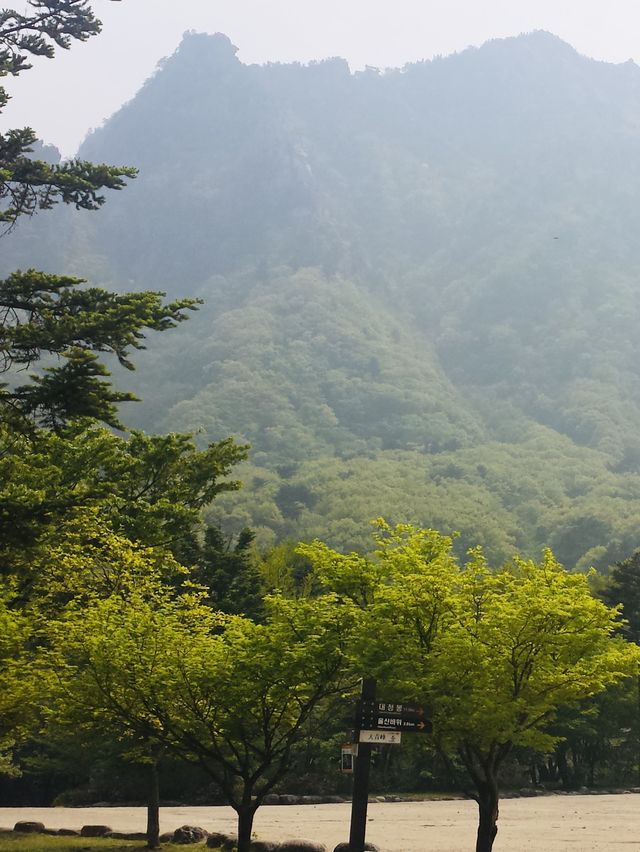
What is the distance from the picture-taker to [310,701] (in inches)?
746

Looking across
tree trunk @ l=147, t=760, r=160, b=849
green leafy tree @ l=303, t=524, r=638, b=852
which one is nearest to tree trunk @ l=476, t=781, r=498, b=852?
green leafy tree @ l=303, t=524, r=638, b=852

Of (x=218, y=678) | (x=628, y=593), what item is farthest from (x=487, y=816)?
(x=628, y=593)

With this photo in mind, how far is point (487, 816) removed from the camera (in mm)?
18125

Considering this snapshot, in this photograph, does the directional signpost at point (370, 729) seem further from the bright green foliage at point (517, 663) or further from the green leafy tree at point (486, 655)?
the bright green foliage at point (517, 663)

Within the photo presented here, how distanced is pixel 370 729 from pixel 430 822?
1800 centimetres

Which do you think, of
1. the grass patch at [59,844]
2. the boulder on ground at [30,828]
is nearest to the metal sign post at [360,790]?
the grass patch at [59,844]

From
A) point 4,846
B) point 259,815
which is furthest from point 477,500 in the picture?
point 4,846

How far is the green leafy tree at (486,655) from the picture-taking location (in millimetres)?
17094

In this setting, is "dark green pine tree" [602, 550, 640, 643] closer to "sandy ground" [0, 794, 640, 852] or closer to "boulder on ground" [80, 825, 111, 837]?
"sandy ground" [0, 794, 640, 852]

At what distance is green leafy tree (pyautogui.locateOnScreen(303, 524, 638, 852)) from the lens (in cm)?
1709

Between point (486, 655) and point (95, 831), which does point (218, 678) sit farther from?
point (95, 831)

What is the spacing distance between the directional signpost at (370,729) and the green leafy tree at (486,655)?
184cm

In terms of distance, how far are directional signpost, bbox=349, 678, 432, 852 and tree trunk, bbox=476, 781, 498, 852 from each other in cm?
387

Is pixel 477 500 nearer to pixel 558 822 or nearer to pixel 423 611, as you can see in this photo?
pixel 558 822
